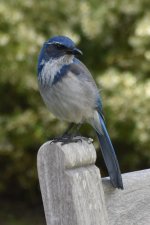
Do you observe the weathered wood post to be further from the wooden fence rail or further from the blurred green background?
the blurred green background

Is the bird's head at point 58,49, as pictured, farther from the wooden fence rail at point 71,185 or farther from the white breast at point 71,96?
the wooden fence rail at point 71,185

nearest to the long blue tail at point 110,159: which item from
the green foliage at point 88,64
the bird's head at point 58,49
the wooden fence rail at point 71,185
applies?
the wooden fence rail at point 71,185

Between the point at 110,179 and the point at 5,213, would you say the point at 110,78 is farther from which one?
the point at 110,179

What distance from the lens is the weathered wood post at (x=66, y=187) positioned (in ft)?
6.08

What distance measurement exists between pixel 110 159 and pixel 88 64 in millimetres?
4933

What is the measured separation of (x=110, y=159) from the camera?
247cm

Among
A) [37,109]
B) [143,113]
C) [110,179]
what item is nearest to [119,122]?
[143,113]

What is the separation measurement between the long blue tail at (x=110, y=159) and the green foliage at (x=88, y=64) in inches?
128

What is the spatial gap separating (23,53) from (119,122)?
1122 millimetres

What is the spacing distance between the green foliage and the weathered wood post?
15.1ft

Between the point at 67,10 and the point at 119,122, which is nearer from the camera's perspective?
Answer: the point at 119,122

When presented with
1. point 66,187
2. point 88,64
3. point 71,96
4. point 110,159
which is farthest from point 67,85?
point 88,64

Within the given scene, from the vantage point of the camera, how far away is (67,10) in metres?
7.21

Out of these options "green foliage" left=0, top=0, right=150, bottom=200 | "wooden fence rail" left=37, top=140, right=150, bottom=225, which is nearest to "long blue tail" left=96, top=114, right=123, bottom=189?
"wooden fence rail" left=37, top=140, right=150, bottom=225
